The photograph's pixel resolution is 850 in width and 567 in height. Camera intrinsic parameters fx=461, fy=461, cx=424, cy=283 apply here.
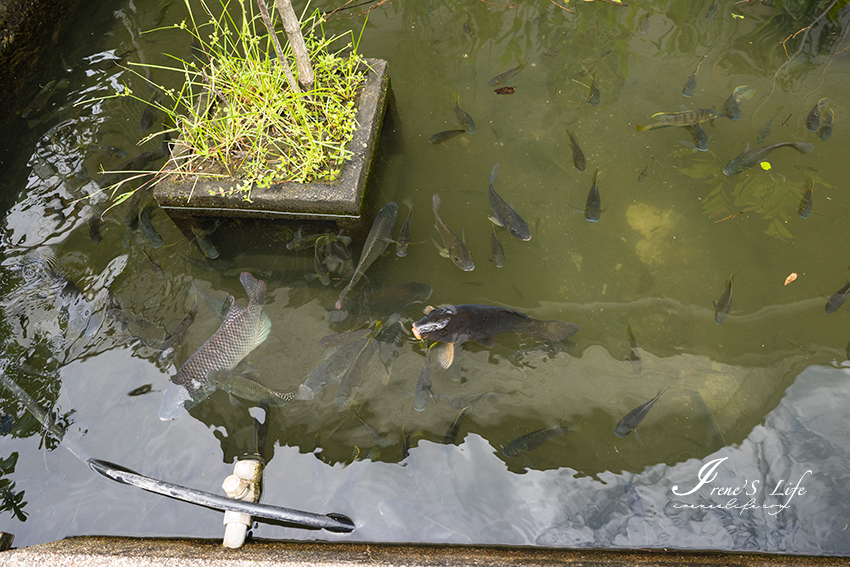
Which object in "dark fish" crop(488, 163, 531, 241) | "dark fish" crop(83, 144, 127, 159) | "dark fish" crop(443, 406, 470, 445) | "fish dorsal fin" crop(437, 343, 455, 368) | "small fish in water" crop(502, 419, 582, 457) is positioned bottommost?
"small fish in water" crop(502, 419, 582, 457)

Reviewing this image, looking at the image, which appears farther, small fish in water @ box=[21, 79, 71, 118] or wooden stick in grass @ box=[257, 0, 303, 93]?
small fish in water @ box=[21, 79, 71, 118]

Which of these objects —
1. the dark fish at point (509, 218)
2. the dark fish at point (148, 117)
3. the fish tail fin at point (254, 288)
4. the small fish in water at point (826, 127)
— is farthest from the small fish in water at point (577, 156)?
the dark fish at point (148, 117)

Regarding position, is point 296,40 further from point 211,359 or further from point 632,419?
point 632,419

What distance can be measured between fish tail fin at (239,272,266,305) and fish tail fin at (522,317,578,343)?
157 cm

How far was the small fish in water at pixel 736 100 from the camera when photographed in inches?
131

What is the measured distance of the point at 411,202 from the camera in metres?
3.17

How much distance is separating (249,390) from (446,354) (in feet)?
3.68

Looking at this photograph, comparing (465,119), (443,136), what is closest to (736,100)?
(465,119)

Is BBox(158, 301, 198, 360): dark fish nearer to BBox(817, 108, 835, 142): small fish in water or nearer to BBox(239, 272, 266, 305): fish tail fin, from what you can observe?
BBox(239, 272, 266, 305): fish tail fin

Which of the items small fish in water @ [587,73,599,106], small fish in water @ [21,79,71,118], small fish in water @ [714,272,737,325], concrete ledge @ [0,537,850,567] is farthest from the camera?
small fish in water @ [21,79,71,118]

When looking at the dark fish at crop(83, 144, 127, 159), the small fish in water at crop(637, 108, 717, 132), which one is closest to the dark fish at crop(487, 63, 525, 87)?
the small fish in water at crop(637, 108, 717, 132)

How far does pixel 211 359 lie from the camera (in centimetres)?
253

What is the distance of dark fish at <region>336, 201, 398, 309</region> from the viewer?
2.82 meters

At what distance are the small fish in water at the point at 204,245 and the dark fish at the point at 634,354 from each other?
2631 millimetres
